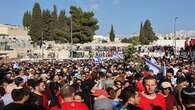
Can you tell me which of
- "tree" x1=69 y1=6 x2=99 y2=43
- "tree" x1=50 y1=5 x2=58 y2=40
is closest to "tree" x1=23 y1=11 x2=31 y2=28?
"tree" x1=50 y1=5 x2=58 y2=40

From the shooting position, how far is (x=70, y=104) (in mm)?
7984

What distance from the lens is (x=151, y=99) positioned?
8.17m

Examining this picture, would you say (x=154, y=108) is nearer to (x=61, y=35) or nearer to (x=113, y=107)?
(x=113, y=107)

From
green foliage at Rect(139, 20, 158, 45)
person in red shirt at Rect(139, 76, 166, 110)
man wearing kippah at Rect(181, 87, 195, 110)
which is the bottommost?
person in red shirt at Rect(139, 76, 166, 110)

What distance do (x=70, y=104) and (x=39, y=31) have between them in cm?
10394

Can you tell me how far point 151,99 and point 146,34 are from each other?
125 metres

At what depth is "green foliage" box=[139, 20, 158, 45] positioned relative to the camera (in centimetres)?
13050

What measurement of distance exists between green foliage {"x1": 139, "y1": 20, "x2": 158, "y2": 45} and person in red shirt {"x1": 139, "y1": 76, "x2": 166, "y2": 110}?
121 meters

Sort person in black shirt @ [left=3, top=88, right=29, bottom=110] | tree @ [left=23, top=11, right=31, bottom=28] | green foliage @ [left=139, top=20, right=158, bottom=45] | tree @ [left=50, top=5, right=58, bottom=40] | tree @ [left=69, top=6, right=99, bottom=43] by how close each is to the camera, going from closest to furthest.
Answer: person in black shirt @ [left=3, top=88, right=29, bottom=110]
tree @ [left=69, top=6, right=99, bottom=43]
tree @ [left=50, top=5, right=58, bottom=40]
green foliage @ [left=139, top=20, right=158, bottom=45]
tree @ [left=23, top=11, right=31, bottom=28]

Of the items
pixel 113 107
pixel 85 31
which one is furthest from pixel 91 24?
pixel 113 107

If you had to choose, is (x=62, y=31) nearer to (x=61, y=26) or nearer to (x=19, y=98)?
(x=61, y=26)

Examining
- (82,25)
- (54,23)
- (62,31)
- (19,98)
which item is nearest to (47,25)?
(54,23)

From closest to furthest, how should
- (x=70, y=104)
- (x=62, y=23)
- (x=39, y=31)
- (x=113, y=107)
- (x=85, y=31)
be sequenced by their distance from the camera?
(x=70, y=104) < (x=113, y=107) < (x=85, y=31) < (x=39, y=31) < (x=62, y=23)

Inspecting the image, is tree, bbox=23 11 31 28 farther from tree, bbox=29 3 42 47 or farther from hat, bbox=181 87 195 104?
hat, bbox=181 87 195 104
